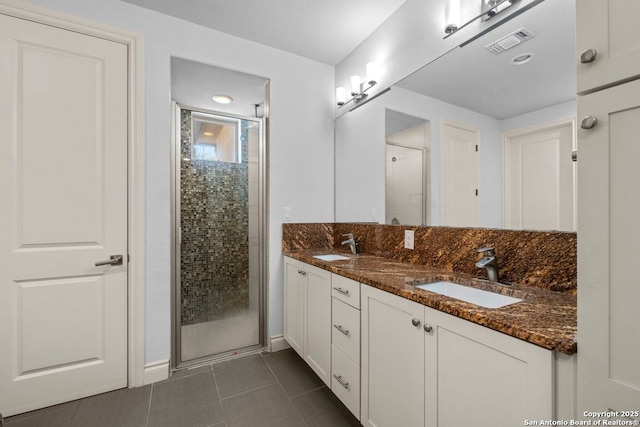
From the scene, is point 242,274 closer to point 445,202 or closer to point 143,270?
point 143,270

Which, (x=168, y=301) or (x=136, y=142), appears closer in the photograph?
(x=136, y=142)

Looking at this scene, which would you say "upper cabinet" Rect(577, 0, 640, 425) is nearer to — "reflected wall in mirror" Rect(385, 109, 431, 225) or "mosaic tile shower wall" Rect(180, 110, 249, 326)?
"reflected wall in mirror" Rect(385, 109, 431, 225)

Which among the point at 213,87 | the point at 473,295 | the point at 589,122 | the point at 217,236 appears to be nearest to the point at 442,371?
the point at 473,295

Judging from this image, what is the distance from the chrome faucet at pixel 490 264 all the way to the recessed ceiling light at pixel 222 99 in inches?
84.2

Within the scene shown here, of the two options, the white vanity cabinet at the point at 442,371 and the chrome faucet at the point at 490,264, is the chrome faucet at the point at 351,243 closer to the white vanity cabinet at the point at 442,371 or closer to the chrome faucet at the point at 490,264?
the white vanity cabinet at the point at 442,371

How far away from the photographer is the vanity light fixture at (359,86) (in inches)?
88.7

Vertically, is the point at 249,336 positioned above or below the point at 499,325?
below

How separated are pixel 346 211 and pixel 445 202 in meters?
1.04

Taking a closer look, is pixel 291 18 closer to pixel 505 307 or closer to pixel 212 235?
pixel 212 235

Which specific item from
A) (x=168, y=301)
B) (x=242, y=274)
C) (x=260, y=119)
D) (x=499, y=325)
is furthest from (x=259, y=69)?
(x=499, y=325)

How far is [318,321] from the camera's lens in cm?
187

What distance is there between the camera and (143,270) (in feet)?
6.44

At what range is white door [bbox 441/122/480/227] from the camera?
1.57 meters

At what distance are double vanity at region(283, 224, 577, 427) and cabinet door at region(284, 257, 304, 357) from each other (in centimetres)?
2
